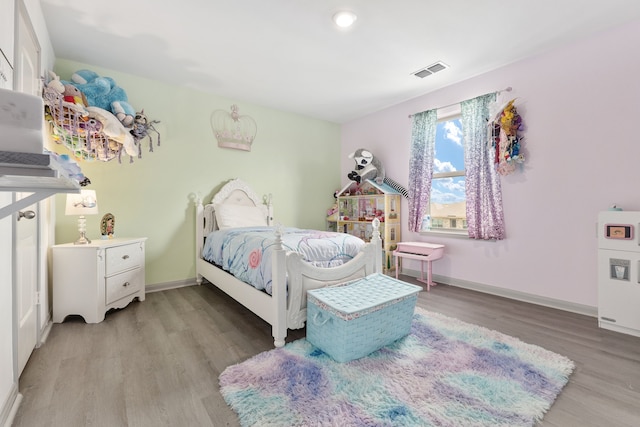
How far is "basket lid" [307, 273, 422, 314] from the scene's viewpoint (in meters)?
1.81

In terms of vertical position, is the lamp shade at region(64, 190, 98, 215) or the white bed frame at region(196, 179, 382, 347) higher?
the lamp shade at region(64, 190, 98, 215)

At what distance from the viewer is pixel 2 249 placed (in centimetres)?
138

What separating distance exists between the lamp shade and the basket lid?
2150 millimetres

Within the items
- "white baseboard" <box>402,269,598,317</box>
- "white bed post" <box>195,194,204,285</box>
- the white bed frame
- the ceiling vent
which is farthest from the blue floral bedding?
the ceiling vent

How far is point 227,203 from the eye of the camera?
376 centimetres

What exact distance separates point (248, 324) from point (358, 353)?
1.05 metres

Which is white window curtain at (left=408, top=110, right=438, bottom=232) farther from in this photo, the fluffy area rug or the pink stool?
the fluffy area rug

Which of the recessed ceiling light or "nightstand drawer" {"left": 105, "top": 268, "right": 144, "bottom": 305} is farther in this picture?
"nightstand drawer" {"left": 105, "top": 268, "right": 144, "bottom": 305}

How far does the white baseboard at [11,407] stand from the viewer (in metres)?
1.29

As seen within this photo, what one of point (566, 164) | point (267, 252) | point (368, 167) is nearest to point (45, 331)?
point (267, 252)

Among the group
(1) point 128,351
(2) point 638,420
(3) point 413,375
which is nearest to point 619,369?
(2) point 638,420

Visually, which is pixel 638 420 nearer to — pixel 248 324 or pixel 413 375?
pixel 413 375

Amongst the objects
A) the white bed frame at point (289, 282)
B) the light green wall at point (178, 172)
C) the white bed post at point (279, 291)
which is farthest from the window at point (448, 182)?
the white bed post at point (279, 291)

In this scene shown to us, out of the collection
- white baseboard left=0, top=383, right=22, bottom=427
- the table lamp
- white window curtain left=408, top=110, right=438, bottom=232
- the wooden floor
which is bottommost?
the wooden floor
